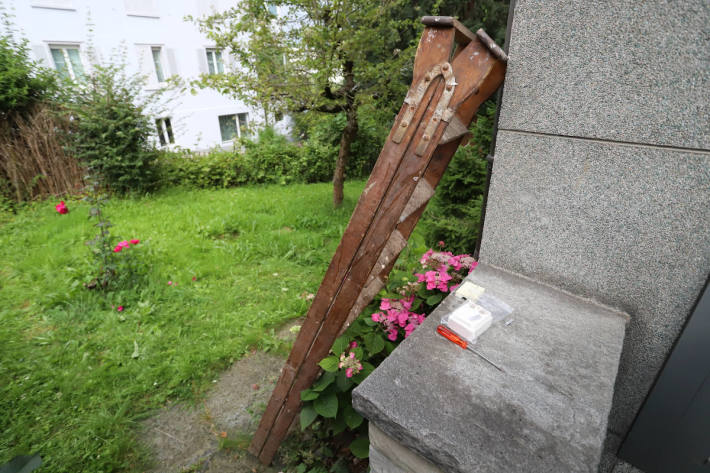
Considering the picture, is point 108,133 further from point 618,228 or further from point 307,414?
point 618,228

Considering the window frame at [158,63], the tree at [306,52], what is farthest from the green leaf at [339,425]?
the window frame at [158,63]

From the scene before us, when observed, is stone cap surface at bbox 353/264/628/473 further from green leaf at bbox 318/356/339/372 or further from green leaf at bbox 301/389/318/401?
green leaf at bbox 301/389/318/401

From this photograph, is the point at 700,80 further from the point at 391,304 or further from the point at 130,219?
the point at 130,219

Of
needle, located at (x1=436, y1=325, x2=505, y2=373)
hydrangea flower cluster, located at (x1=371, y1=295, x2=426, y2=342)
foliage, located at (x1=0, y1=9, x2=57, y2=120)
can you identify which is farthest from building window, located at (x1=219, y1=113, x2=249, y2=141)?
needle, located at (x1=436, y1=325, x2=505, y2=373)

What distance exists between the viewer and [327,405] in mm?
1880

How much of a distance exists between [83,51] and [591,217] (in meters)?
17.0

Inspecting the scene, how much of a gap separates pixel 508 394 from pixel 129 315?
152 inches

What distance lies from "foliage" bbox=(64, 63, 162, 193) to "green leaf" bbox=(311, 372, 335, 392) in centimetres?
696

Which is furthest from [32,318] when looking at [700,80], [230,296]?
[700,80]

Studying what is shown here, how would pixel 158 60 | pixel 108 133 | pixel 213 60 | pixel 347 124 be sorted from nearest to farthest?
1. pixel 347 124
2. pixel 108 133
3. pixel 158 60
4. pixel 213 60

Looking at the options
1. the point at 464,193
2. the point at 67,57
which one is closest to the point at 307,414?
the point at 464,193

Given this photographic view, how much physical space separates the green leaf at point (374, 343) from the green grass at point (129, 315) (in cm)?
A: 169

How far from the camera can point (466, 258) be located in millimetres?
2088

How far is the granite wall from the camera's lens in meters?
1.18
